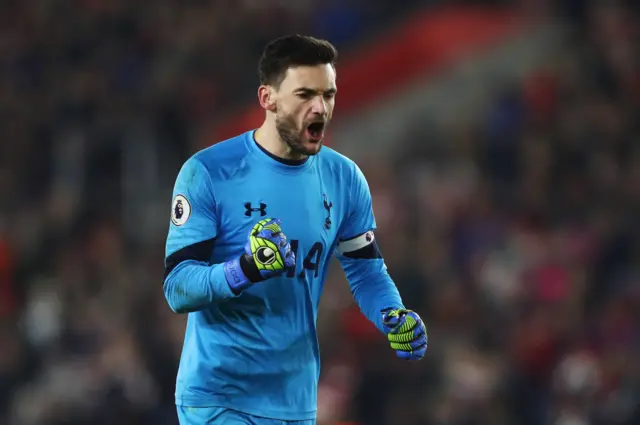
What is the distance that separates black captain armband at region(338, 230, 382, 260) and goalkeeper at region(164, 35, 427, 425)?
0.24 metres

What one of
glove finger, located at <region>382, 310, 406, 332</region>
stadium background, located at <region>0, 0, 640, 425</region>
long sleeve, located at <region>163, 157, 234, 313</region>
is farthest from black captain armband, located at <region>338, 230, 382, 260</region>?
stadium background, located at <region>0, 0, 640, 425</region>

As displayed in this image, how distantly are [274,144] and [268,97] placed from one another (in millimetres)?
205

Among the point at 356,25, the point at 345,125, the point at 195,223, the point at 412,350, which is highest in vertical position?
the point at 356,25

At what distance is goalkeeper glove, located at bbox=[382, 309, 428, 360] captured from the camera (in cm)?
495

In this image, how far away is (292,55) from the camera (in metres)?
4.93

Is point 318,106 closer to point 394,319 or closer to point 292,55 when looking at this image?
point 292,55

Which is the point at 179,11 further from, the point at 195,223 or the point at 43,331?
the point at 195,223

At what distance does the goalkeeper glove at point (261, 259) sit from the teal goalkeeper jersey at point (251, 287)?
0.85ft

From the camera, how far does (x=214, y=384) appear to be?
16.3 ft

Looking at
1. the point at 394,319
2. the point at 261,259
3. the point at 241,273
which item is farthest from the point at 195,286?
the point at 394,319

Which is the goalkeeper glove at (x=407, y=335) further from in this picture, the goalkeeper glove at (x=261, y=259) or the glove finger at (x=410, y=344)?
the goalkeeper glove at (x=261, y=259)

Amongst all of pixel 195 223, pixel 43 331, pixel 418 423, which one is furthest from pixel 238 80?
pixel 195 223

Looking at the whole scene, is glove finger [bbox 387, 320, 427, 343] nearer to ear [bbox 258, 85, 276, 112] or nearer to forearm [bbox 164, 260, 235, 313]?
forearm [bbox 164, 260, 235, 313]

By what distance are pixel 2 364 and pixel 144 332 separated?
3.94 ft
